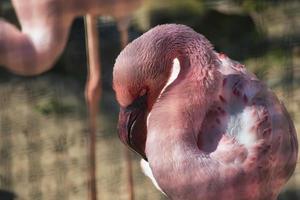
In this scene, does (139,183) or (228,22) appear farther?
(228,22)

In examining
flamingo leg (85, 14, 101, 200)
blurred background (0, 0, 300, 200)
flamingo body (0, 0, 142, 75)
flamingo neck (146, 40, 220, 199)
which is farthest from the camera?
blurred background (0, 0, 300, 200)

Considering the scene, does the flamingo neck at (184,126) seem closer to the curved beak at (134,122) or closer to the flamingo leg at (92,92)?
the curved beak at (134,122)

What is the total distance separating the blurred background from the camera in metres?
2.20

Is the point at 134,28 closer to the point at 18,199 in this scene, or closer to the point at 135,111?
the point at 18,199

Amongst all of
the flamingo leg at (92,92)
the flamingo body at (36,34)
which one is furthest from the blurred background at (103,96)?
the flamingo body at (36,34)

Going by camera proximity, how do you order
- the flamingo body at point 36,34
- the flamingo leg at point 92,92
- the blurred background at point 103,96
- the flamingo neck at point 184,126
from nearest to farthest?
the flamingo neck at point 184,126 → the flamingo body at point 36,34 → the flamingo leg at point 92,92 → the blurred background at point 103,96

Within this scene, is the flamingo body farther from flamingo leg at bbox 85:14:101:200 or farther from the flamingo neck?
the flamingo neck

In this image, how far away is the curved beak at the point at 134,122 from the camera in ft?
4.29

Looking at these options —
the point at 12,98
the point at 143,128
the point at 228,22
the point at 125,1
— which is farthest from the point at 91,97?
the point at 228,22

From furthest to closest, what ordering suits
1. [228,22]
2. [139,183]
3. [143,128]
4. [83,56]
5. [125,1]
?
[228,22], [83,56], [139,183], [125,1], [143,128]

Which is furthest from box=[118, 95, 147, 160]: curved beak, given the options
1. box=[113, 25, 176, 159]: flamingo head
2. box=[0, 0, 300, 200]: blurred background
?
box=[0, 0, 300, 200]: blurred background

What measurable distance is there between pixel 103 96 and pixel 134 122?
1.38m

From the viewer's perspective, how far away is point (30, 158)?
2.30m

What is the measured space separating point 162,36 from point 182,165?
237 mm
